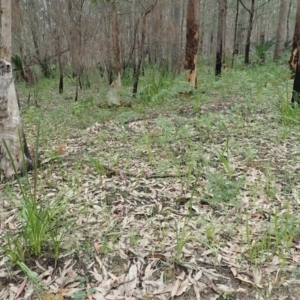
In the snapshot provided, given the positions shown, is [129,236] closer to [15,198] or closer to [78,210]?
[78,210]

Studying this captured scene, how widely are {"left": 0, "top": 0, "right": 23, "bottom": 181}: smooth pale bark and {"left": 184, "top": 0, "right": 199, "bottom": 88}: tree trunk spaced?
162 inches

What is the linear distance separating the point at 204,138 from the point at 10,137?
2035mm

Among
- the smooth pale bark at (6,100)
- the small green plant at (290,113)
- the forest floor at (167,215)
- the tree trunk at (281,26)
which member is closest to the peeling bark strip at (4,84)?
the smooth pale bark at (6,100)

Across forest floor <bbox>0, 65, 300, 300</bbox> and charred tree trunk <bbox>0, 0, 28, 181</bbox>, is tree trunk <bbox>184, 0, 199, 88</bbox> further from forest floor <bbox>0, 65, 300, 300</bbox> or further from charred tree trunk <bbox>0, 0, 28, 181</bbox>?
charred tree trunk <bbox>0, 0, 28, 181</bbox>

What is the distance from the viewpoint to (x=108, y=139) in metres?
3.82

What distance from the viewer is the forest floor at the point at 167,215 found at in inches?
62.9

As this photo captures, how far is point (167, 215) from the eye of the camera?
7.01 feet

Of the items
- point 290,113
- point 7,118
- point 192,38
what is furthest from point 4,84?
point 192,38

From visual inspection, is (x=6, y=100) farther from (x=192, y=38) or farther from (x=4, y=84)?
(x=192, y=38)

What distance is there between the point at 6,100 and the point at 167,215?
60.7 inches

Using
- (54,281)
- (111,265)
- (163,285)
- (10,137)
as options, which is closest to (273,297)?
(163,285)

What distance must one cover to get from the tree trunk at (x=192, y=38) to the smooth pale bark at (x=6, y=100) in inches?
162

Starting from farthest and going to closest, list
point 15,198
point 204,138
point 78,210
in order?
point 204,138
point 15,198
point 78,210

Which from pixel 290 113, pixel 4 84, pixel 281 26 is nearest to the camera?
pixel 4 84
